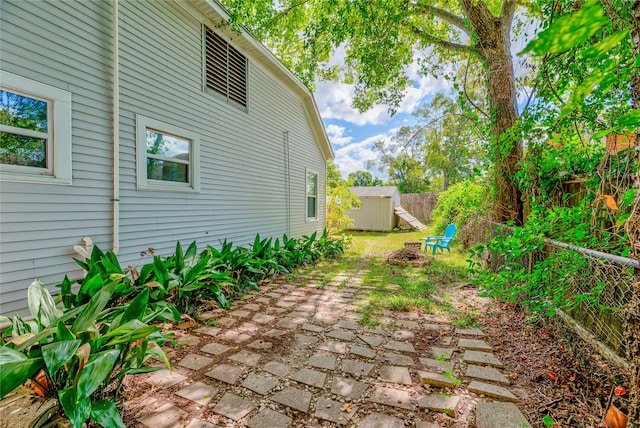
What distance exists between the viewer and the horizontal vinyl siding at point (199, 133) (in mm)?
3652

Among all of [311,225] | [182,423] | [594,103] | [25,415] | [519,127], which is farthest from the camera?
[311,225]

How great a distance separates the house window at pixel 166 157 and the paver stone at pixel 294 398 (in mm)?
3228

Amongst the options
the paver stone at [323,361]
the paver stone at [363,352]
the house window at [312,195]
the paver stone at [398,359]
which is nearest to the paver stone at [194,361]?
the paver stone at [323,361]

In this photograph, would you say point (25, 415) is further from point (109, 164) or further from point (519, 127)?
point (519, 127)

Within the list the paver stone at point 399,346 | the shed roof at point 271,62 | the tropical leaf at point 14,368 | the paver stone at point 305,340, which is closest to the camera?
the tropical leaf at point 14,368

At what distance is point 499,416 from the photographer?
1709 mm

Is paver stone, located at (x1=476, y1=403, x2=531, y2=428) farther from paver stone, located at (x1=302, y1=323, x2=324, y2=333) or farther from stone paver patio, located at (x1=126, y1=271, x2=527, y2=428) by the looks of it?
paver stone, located at (x1=302, y1=323, x2=324, y2=333)

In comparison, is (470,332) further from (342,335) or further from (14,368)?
(14,368)

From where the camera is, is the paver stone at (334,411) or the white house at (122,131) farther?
the white house at (122,131)

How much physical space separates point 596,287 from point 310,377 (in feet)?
7.08

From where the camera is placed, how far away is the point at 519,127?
295 cm

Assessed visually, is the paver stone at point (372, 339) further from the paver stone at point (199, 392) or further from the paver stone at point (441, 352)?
the paver stone at point (199, 392)

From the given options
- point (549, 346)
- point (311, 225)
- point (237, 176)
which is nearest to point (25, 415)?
point (549, 346)

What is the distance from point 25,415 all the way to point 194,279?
1997 millimetres
